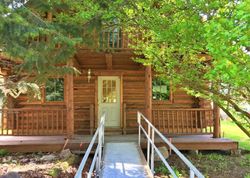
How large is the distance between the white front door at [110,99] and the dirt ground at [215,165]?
3218 mm

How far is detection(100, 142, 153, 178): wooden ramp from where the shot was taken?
6164 millimetres

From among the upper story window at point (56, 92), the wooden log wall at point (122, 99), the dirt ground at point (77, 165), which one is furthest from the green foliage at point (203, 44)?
the upper story window at point (56, 92)

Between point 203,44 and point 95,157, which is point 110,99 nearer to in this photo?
point 95,157

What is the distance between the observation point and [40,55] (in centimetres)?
602

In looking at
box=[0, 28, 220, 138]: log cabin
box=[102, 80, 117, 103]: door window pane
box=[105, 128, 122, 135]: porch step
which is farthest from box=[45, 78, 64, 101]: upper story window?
box=[105, 128, 122, 135]: porch step

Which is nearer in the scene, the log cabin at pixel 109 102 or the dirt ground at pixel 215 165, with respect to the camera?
the dirt ground at pixel 215 165

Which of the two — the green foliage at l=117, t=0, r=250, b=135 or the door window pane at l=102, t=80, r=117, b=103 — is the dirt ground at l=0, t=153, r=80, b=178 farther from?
the door window pane at l=102, t=80, r=117, b=103

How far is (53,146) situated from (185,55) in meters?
5.09

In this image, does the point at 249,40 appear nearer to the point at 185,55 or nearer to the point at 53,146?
the point at 185,55

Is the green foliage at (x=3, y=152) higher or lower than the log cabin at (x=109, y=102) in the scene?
lower

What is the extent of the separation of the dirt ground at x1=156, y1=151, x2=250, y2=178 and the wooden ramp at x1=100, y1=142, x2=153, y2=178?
1010mm

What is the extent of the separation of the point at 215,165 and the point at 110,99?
501 centimetres

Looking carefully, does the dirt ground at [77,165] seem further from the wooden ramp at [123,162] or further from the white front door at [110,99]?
the white front door at [110,99]

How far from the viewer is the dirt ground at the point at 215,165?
27.2 ft
